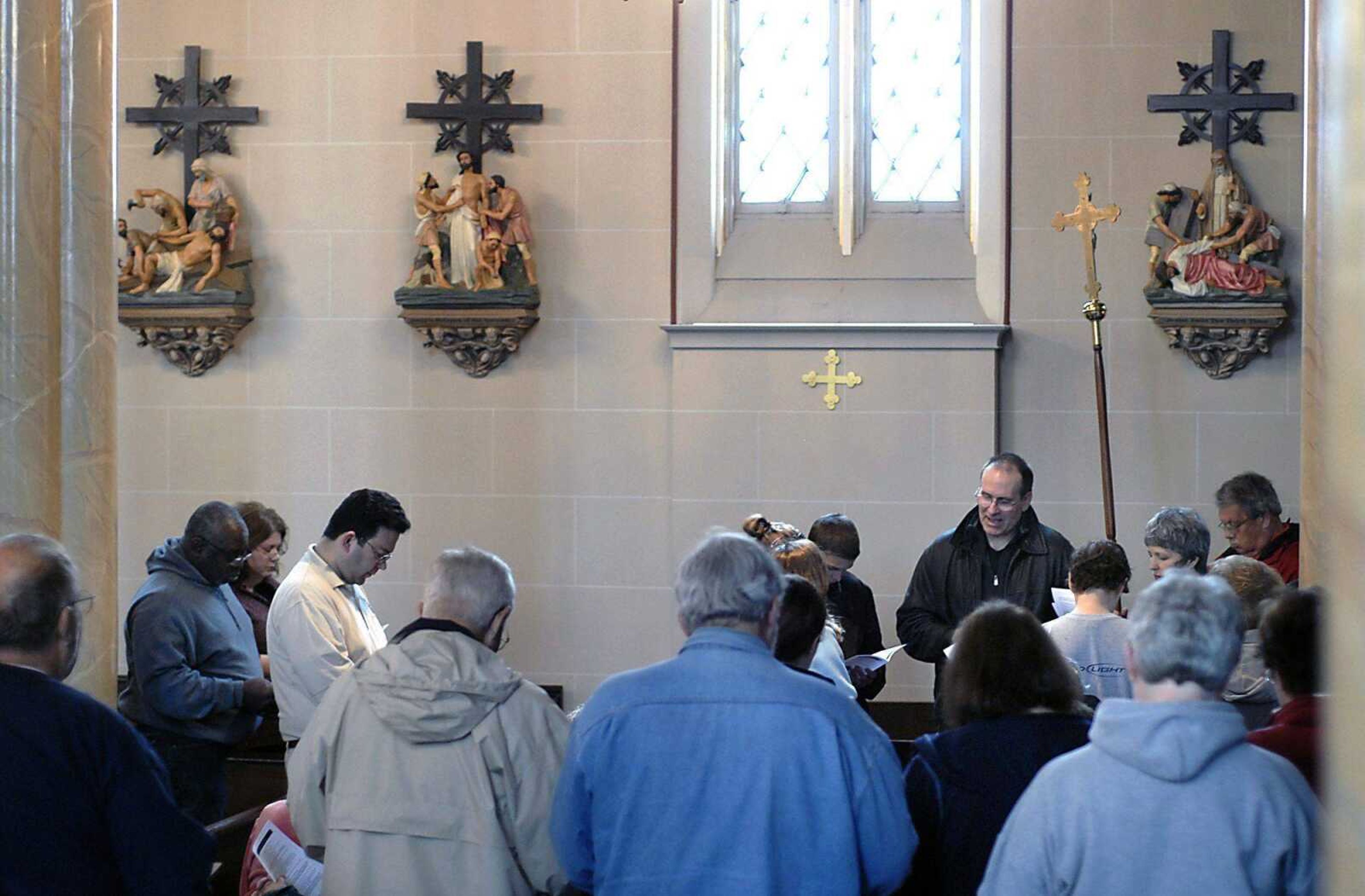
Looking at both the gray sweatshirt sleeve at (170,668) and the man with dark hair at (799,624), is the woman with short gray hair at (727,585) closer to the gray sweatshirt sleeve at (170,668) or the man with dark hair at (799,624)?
the man with dark hair at (799,624)

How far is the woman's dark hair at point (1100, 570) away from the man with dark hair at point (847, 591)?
1445 mm

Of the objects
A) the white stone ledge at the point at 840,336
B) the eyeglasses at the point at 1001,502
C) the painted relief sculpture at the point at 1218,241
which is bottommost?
the eyeglasses at the point at 1001,502

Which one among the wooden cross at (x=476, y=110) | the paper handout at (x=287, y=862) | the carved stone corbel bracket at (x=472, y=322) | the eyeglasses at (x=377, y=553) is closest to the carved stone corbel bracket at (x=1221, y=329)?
the carved stone corbel bracket at (x=472, y=322)

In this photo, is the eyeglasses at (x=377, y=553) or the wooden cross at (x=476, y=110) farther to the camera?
the wooden cross at (x=476, y=110)

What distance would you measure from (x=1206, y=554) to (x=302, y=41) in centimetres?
535

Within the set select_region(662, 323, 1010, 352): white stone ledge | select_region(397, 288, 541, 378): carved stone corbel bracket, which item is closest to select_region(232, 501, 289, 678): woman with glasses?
select_region(397, 288, 541, 378): carved stone corbel bracket

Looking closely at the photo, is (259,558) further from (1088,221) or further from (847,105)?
(847,105)

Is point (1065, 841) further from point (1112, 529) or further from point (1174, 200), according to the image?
point (1174, 200)

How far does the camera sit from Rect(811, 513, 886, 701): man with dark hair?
5.34m

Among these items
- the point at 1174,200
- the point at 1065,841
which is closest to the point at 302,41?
the point at 1174,200

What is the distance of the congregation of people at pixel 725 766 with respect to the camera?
2.29 m

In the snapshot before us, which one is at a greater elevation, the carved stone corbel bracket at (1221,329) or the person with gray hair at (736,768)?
the carved stone corbel bracket at (1221,329)

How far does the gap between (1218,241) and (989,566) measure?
276 cm

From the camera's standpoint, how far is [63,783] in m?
2.53
